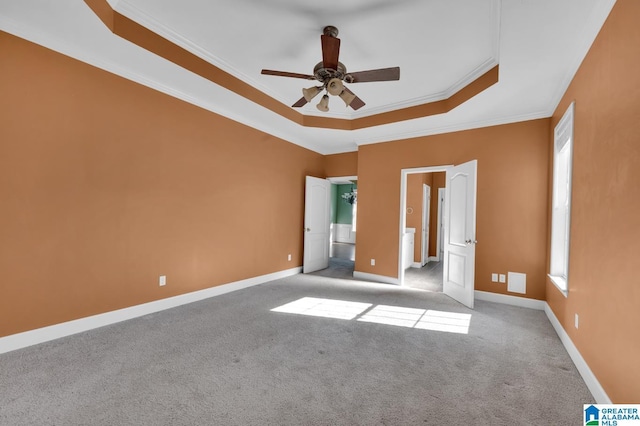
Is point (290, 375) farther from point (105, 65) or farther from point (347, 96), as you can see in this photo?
point (105, 65)

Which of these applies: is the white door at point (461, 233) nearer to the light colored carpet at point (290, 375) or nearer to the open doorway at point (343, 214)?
the light colored carpet at point (290, 375)

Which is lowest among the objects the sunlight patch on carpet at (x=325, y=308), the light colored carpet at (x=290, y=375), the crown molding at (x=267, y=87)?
the sunlight patch on carpet at (x=325, y=308)

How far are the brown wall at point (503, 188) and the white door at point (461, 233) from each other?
Answer: 39cm

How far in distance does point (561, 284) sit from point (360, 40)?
11.1 feet

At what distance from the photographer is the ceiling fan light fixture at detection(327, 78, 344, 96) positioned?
2616 millimetres

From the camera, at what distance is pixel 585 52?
2.33m

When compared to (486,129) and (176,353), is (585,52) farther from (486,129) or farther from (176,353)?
(176,353)

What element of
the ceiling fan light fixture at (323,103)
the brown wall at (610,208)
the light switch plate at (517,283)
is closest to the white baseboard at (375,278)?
the light switch plate at (517,283)

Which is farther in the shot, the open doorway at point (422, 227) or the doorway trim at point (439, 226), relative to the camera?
the doorway trim at point (439, 226)

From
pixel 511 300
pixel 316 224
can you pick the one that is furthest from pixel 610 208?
pixel 316 224

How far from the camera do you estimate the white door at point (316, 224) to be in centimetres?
582

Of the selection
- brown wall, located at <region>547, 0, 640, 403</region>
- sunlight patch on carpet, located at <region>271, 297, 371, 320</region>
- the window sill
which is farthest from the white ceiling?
sunlight patch on carpet, located at <region>271, 297, 371, 320</region>
